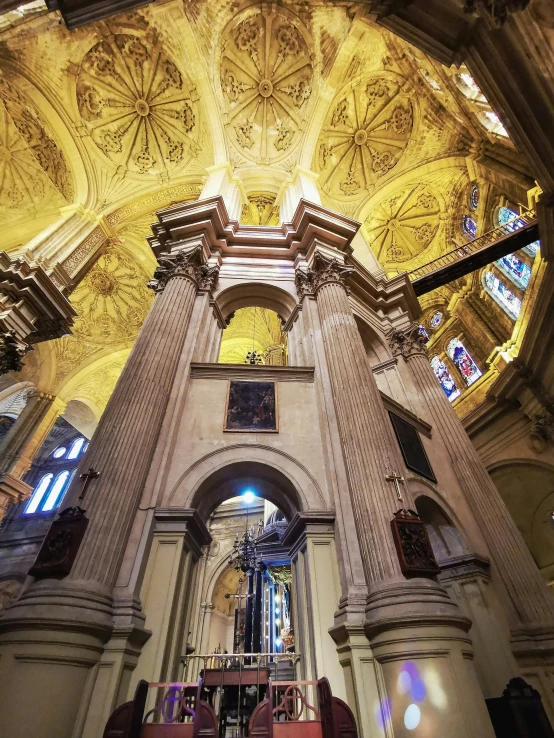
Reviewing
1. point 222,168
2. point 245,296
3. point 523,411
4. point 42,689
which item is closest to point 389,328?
point 245,296

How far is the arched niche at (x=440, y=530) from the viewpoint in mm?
6785

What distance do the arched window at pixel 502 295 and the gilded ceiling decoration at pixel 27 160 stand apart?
15967 millimetres

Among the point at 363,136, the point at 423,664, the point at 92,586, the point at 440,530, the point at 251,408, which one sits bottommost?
the point at 423,664

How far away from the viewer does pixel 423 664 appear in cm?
355

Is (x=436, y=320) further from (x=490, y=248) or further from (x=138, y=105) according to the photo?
(x=138, y=105)

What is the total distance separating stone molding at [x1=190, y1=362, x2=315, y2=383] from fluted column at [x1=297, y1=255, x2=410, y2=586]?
63cm

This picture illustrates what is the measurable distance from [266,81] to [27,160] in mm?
8984

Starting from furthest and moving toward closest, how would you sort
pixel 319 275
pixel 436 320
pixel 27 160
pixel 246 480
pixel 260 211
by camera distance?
pixel 436 320, pixel 260 211, pixel 27 160, pixel 319 275, pixel 246 480

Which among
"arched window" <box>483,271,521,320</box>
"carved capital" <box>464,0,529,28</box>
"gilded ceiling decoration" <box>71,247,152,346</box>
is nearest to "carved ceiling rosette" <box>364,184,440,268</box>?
"arched window" <box>483,271,521,320</box>

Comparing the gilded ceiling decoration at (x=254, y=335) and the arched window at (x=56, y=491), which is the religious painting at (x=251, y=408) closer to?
the gilded ceiling decoration at (x=254, y=335)

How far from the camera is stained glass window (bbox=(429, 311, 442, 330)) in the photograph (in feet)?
55.8

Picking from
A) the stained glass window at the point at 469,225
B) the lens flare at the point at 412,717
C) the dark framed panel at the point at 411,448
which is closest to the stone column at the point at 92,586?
the lens flare at the point at 412,717

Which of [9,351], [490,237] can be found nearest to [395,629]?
[9,351]

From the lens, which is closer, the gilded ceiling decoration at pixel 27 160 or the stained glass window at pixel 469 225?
the gilded ceiling decoration at pixel 27 160
